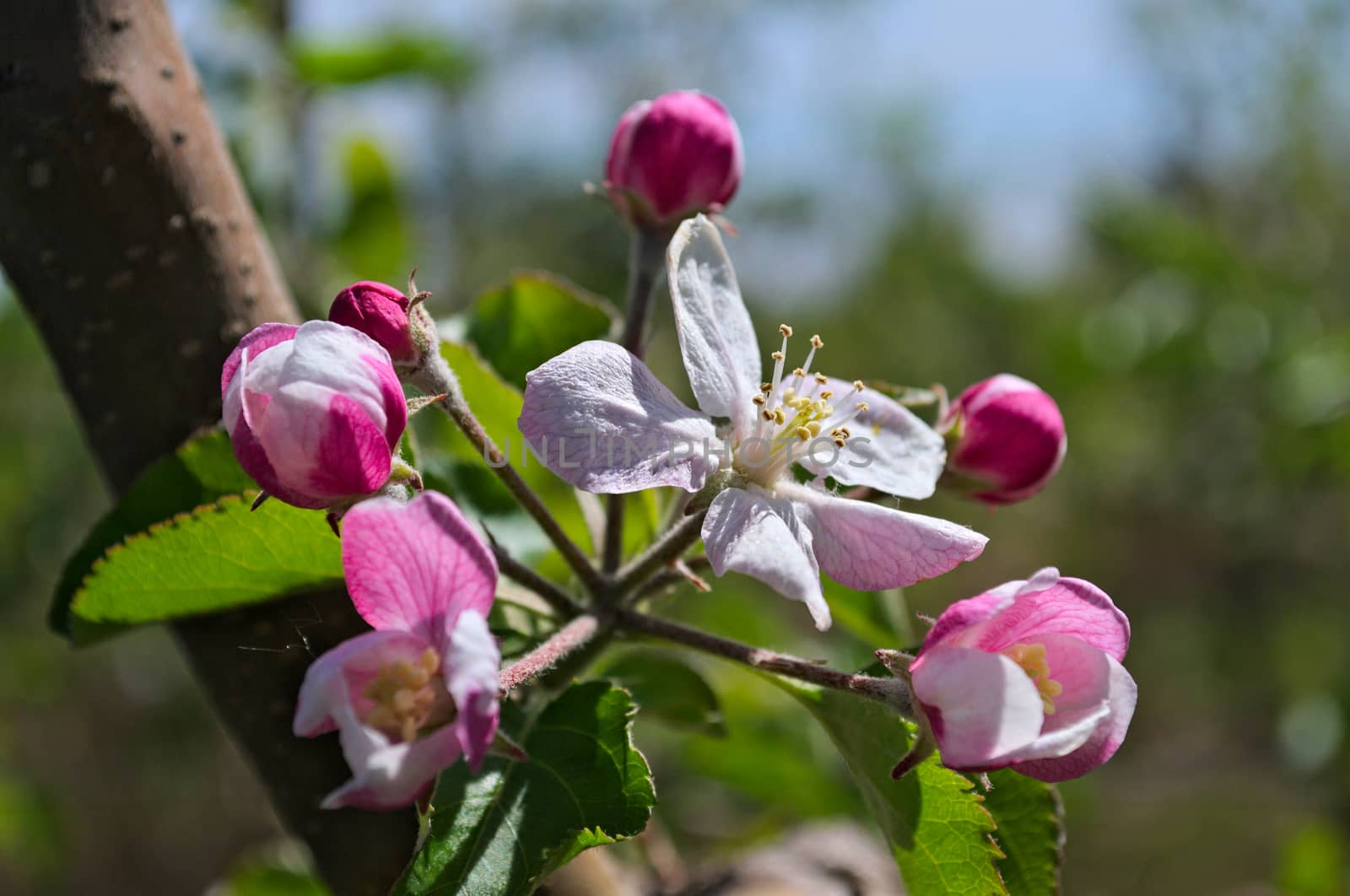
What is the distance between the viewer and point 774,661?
73 cm

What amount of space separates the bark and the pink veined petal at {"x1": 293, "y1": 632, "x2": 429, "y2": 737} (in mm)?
275

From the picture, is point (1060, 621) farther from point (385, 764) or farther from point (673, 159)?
point (673, 159)

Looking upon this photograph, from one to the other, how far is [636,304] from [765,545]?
15.6 inches

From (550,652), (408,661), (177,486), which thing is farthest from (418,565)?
(177,486)

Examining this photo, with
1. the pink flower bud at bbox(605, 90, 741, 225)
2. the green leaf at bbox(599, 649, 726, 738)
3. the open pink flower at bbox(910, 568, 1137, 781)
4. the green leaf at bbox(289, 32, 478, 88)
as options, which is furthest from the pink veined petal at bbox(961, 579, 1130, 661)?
the green leaf at bbox(289, 32, 478, 88)

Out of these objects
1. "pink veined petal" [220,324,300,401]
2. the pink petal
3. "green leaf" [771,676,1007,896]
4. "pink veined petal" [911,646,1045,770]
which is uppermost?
"pink veined petal" [220,324,300,401]

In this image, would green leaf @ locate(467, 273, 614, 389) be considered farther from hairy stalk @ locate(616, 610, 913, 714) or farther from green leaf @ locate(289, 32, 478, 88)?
green leaf @ locate(289, 32, 478, 88)

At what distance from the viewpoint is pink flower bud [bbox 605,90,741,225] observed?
993mm

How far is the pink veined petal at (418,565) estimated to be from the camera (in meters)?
0.56

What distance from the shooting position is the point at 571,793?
69 centimetres

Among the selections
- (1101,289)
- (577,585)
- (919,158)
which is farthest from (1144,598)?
(577,585)

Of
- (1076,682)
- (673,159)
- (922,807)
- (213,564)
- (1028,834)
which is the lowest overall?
(1028,834)

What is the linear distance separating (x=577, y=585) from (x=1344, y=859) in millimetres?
1875

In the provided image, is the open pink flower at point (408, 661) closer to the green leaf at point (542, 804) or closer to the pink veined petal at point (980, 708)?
the green leaf at point (542, 804)
